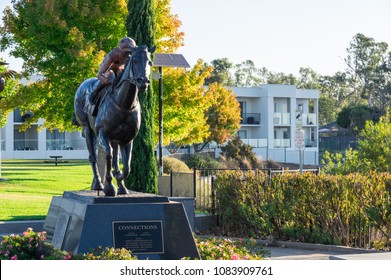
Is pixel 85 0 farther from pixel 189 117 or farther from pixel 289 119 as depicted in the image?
pixel 289 119

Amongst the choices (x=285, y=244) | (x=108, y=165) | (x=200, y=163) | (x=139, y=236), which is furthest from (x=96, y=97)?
(x=200, y=163)

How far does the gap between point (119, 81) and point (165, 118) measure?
2021cm

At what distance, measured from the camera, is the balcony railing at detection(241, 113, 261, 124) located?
75.9 m

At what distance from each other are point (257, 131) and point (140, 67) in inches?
2612

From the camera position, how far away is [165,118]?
3216cm

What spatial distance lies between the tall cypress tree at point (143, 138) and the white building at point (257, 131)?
42.0m

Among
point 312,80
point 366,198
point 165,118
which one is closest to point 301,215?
point 366,198

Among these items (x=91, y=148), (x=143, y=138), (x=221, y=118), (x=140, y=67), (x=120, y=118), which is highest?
(x=221, y=118)

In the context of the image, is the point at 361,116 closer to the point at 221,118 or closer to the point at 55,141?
the point at 221,118

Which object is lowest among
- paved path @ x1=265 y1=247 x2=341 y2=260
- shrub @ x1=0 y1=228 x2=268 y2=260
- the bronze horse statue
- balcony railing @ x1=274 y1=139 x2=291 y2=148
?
paved path @ x1=265 y1=247 x2=341 y2=260

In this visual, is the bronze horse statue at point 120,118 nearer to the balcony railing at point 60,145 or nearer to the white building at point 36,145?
the white building at point 36,145

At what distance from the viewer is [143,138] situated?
867 inches

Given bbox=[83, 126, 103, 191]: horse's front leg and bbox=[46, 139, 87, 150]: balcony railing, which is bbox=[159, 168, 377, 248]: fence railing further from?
bbox=[46, 139, 87, 150]: balcony railing

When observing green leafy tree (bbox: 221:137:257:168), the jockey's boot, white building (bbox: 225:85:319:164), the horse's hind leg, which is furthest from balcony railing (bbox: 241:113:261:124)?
the horse's hind leg
